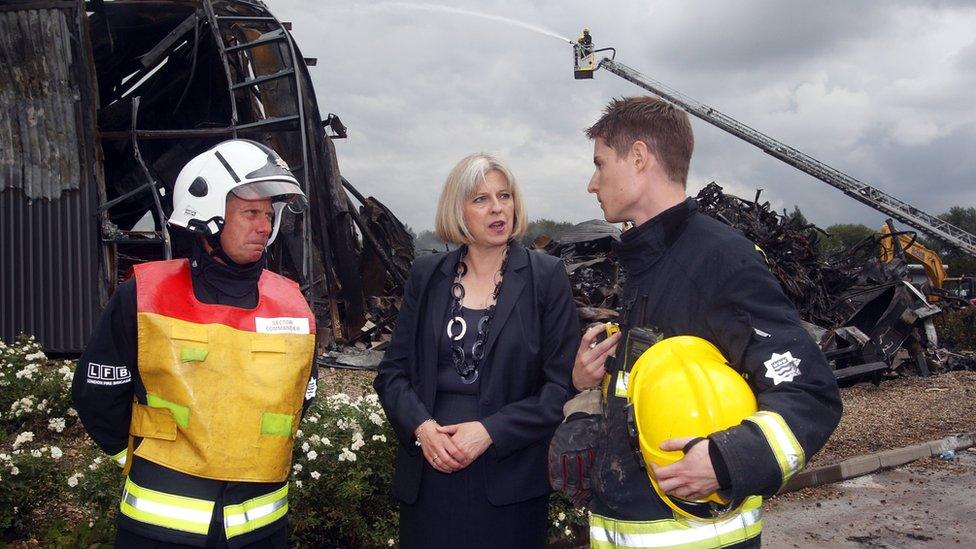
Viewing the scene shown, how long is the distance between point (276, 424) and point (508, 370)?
0.87 m

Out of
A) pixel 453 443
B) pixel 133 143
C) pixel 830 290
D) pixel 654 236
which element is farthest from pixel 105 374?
pixel 830 290

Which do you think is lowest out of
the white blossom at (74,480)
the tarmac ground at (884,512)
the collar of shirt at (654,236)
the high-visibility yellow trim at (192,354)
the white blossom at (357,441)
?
the tarmac ground at (884,512)

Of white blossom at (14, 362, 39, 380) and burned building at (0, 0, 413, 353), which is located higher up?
burned building at (0, 0, 413, 353)

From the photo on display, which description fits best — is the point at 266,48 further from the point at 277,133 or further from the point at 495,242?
the point at 495,242

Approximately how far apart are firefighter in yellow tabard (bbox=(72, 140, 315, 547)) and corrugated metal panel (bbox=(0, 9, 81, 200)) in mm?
9505

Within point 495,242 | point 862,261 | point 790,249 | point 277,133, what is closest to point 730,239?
point 495,242

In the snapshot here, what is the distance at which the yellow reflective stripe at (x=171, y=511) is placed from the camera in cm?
236

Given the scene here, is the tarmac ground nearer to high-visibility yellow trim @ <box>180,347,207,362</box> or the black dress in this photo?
the black dress

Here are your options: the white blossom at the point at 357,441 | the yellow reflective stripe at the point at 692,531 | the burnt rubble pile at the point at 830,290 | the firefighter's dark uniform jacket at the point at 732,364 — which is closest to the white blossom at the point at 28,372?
the white blossom at the point at 357,441

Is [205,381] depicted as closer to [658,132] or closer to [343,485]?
[658,132]

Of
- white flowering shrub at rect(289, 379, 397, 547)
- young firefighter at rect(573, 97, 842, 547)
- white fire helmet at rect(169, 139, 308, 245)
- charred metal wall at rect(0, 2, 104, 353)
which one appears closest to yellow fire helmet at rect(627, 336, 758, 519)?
young firefighter at rect(573, 97, 842, 547)

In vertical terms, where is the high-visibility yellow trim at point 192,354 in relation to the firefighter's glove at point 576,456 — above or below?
above

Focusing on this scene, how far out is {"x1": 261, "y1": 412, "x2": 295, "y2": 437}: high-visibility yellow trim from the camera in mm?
2533

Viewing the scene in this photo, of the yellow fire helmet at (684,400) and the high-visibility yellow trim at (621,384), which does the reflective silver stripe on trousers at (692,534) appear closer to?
the yellow fire helmet at (684,400)
